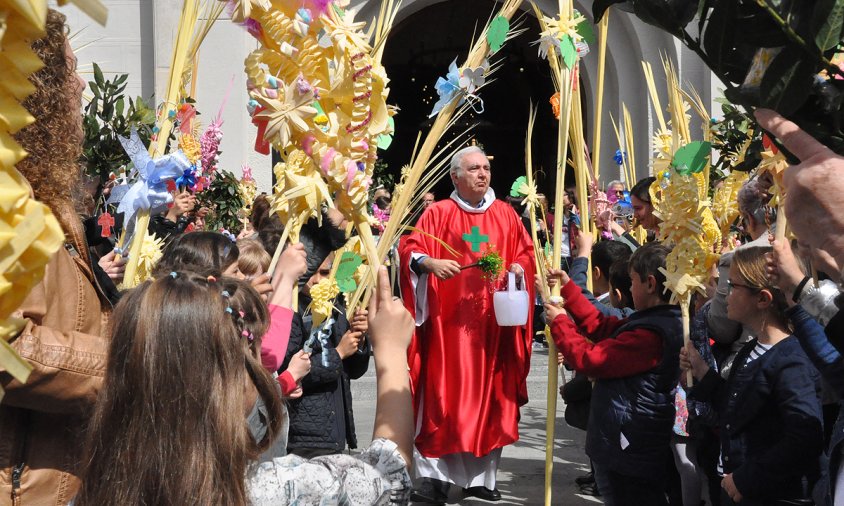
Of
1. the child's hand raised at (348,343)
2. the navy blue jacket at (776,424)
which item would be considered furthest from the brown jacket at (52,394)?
the navy blue jacket at (776,424)

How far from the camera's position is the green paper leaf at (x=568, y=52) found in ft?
16.0

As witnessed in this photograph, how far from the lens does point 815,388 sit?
10.7ft

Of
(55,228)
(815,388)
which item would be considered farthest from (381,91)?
(55,228)

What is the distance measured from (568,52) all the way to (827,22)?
3392mm

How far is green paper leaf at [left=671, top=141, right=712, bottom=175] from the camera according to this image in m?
3.70

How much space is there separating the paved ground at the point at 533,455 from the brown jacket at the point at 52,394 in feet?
13.8

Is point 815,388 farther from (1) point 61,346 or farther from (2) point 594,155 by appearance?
(1) point 61,346

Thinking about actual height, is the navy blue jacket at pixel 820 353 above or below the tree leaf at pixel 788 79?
below

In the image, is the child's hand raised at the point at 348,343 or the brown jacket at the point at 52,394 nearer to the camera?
the brown jacket at the point at 52,394

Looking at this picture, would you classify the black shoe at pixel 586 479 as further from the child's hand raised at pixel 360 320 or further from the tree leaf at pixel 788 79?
the tree leaf at pixel 788 79

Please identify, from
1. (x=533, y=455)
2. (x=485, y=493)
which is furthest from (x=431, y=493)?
(x=533, y=455)

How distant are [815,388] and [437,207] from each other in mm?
3453

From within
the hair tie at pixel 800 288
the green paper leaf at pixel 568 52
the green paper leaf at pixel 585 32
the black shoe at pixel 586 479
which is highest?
the green paper leaf at pixel 585 32

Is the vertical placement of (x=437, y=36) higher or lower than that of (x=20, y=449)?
higher
